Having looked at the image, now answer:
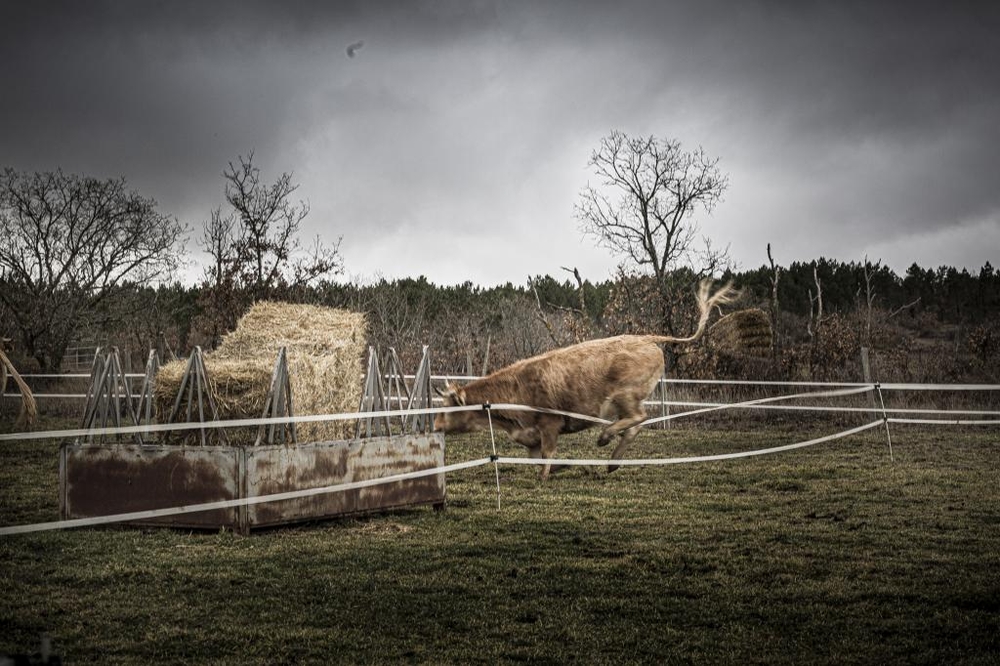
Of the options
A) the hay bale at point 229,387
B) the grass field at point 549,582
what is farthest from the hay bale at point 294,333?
the grass field at point 549,582

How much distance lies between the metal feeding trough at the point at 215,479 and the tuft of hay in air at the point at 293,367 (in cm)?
86

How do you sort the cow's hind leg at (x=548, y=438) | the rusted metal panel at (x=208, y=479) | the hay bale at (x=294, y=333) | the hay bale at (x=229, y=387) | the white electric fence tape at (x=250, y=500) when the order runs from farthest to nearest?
the cow's hind leg at (x=548, y=438) < the hay bale at (x=294, y=333) < the hay bale at (x=229, y=387) < the rusted metal panel at (x=208, y=479) < the white electric fence tape at (x=250, y=500)

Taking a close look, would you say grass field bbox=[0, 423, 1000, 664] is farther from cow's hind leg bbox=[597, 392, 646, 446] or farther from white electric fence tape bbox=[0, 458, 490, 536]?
cow's hind leg bbox=[597, 392, 646, 446]

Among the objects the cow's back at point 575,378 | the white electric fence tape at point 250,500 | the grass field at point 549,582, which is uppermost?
the cow's back at point 575,378

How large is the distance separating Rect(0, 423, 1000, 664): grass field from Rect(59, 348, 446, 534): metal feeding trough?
19 centimetres

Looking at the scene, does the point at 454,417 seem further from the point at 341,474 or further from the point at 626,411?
the point at 341,474

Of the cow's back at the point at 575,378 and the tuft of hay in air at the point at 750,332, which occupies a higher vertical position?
the tuft of hay in air at the point at 750,332

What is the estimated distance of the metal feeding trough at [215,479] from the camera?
7.28 meters

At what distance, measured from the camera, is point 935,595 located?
18.0ft

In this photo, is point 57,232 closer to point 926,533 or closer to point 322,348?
point 322,348

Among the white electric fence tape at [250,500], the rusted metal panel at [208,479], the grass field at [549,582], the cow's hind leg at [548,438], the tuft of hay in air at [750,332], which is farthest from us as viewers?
the tuft of hay in air at [750,332]

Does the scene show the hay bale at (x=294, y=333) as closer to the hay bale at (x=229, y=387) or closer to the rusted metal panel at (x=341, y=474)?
the hay bale at (x=229, y=387)

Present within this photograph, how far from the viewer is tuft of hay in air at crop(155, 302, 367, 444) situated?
8695 millimetres

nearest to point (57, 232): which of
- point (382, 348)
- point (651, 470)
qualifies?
point (382, 348)
